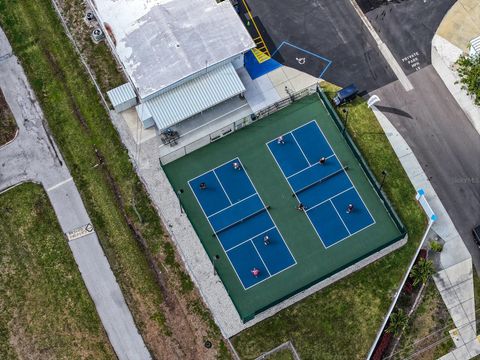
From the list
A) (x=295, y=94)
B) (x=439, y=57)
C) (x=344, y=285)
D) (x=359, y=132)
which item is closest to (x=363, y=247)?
(x=344, y=285)

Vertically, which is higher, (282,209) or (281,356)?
(282,209)

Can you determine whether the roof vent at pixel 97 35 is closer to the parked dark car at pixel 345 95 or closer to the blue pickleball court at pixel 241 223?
the blue pickleball court at pixel 241 223

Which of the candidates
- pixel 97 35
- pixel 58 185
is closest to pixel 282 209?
pixel 58 185

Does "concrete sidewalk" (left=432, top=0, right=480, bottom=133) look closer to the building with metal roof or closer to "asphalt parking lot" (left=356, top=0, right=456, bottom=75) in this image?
"asphalt parking lot" (left=356, top=0, right=456, bottom=75)

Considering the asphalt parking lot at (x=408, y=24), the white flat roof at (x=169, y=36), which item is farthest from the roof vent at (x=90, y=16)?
the asphalt parking lot at (x=408, y=24)

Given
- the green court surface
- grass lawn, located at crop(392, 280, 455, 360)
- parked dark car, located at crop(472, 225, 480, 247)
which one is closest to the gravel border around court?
the green court surface

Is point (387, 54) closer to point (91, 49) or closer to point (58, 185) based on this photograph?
point (91, 49)
